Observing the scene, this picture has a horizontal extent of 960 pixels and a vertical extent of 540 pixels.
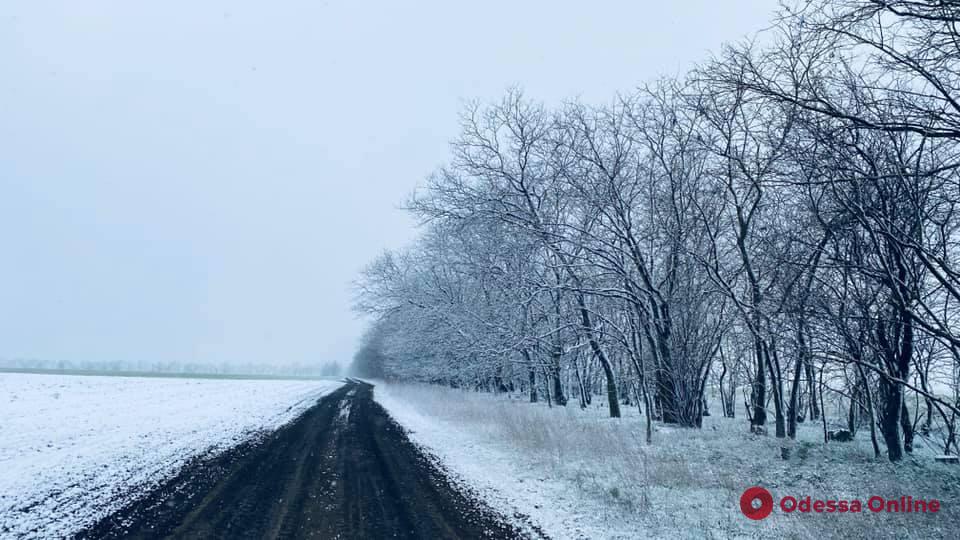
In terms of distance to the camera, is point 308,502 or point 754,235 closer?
point 308,502

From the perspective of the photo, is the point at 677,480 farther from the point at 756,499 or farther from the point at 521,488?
the point at 521,488

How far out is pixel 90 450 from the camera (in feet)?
39.8

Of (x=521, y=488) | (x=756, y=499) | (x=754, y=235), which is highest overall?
(x=754, y=235)

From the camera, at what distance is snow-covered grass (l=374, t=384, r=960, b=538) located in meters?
7.11

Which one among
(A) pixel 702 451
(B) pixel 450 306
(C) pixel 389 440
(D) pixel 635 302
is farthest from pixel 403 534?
(B) pixel 450 306

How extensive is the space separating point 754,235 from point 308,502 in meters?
12.5

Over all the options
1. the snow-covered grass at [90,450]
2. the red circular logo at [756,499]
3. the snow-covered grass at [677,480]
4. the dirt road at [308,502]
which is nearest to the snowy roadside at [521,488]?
the snow-covered grass at [677,480]

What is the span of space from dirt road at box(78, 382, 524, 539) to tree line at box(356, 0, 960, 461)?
6.22 meters

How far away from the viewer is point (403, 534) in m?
6.66

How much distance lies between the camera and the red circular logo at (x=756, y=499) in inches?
307

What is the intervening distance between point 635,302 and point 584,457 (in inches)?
223

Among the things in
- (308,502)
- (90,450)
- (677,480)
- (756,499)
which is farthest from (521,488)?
(90,450)

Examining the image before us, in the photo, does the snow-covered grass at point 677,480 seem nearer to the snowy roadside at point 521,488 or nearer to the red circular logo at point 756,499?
the snowy roadside at point 521,488

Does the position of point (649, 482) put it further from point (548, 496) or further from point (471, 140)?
point (471, 140)
